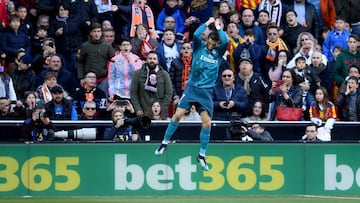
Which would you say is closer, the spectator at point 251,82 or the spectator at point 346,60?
the spectator at point 251,82

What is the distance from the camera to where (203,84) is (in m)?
20.1

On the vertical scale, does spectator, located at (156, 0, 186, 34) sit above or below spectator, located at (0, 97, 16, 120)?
above

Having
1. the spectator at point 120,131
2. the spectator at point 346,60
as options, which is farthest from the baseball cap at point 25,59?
the spectator at point 346,60

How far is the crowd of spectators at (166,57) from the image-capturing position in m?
24.2

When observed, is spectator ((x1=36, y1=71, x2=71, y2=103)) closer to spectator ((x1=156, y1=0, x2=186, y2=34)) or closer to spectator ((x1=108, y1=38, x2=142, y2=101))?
spectator ((x1=108, y1=38, x2=142, y2=101))

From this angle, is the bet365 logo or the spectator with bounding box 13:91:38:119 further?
the spectator with bounding box 13:91:38:119

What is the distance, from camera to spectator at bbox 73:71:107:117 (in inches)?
969

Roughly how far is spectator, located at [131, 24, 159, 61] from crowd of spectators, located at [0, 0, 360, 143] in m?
0.02

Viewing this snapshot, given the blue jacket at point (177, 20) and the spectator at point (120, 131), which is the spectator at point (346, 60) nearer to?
the blue jacket at point (177, 20)

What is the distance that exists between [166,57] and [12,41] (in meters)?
3.13

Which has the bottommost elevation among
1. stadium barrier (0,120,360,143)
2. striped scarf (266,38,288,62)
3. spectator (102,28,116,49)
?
stadium barrier (0,120,360,143)

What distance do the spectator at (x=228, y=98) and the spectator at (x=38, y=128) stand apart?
3.49 metres

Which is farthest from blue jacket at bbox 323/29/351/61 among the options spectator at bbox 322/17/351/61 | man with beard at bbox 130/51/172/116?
man with beard at bbox 130/51/172/116

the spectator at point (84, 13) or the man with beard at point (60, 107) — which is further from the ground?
the spectator at point (84, 13)
